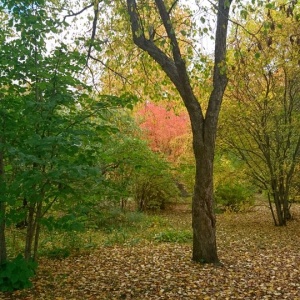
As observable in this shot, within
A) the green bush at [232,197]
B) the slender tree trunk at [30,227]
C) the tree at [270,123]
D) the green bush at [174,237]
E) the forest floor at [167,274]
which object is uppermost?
the tree at [270,123]

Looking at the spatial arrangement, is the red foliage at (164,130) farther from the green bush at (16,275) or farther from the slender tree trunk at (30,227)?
the green bush at (16,275)

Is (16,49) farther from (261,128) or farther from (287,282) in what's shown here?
(261,128)

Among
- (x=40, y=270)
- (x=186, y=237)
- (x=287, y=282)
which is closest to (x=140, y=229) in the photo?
(x=186, y=237)

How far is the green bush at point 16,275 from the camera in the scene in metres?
4.17

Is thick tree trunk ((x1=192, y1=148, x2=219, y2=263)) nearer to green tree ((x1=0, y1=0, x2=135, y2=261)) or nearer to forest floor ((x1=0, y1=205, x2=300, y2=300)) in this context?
forest floor ((x1=0, y1=205, x2=300, y2=300))

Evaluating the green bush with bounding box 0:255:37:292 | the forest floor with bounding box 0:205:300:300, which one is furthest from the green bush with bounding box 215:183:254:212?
the green bush with bounding box 0:255:37:292

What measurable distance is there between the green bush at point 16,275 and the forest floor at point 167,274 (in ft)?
0.35

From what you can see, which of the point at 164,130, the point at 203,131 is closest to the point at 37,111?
the point at 203,131

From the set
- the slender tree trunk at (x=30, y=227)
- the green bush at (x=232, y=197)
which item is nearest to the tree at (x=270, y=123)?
the green bush at (x=232, y=197)

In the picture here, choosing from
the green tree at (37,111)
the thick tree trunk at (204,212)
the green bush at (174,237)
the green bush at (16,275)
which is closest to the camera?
the green tree at (37,111)

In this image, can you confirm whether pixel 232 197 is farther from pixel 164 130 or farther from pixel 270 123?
pixel 270 123

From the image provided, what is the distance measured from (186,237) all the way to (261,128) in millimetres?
3493

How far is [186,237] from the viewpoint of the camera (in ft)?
27.0

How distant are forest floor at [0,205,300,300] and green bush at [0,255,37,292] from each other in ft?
0.35
